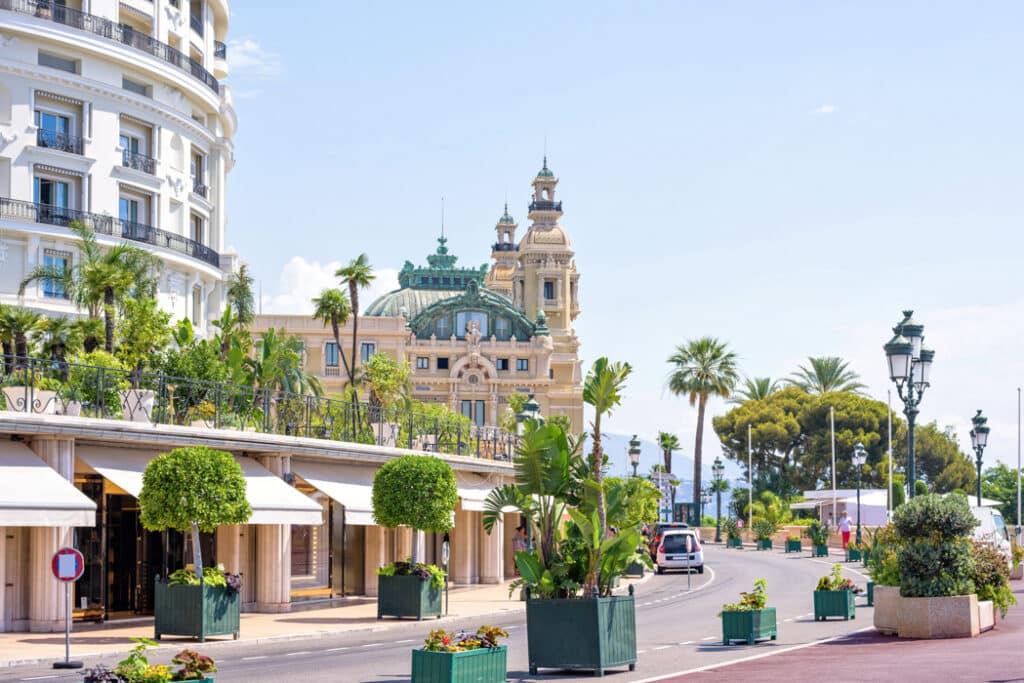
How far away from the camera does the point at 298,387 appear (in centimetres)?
7419

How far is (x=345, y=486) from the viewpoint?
37750 millimetres

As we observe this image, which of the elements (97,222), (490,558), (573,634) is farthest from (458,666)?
(97,222)

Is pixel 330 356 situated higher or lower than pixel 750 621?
higher

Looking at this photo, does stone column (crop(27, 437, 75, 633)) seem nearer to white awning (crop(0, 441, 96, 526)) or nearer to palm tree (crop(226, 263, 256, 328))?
white awning (crop(0, 441, 96, 526))

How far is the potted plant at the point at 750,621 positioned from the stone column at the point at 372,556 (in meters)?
18.5

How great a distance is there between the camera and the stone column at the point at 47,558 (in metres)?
28.4

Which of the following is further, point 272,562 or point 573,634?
point 272,562

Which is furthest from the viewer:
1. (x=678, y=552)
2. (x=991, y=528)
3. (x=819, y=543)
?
(x=819, y=543)

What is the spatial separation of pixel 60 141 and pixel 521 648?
33.7 m

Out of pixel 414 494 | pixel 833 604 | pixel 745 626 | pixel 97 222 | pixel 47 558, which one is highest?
pixel 97 222

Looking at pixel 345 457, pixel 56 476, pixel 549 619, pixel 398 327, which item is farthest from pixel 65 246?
pixel 398 327

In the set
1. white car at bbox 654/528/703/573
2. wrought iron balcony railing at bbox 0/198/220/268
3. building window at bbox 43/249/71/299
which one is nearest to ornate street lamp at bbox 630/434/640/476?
white car at bbox 654/528/703/573

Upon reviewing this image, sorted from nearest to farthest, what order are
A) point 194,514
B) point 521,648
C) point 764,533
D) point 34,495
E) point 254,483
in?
point 521,648, point 34,495, point 194,514, point 254,483, point 764,533

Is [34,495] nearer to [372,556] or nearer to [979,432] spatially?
[372,556]
